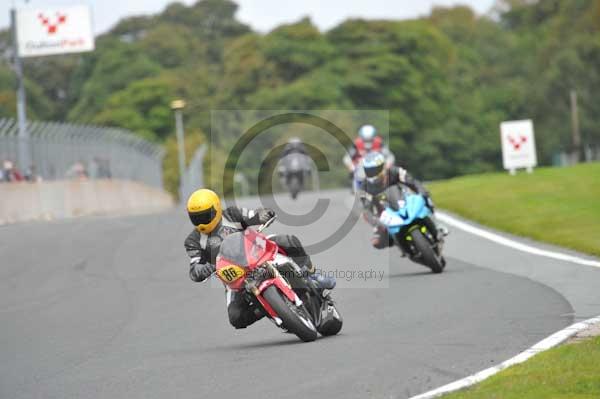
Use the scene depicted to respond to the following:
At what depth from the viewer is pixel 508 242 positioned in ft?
62.1

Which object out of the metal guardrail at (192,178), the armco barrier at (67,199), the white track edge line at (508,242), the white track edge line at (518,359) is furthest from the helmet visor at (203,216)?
the metal guardrail at (192,178)

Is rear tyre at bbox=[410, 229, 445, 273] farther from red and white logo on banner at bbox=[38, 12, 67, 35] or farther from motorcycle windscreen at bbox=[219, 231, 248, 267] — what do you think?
red and white logo on banner at bbox=[38, 12, 67, 35]

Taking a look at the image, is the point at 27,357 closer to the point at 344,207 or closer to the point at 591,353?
the point at 591,353

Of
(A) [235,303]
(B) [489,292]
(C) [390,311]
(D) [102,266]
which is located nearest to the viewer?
(A) [235,303]

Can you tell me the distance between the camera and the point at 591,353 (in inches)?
317

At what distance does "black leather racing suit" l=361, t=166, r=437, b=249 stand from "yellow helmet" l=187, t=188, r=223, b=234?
5678 mm

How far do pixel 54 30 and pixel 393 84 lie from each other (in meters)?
35.2

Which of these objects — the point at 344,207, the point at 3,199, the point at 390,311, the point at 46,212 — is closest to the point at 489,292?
the point at 390,311

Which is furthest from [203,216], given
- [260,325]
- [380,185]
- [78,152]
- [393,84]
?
[393,84]

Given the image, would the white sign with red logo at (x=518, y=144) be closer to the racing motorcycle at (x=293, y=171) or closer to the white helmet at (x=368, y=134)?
the racing motorcycle at (x=293, y=171)

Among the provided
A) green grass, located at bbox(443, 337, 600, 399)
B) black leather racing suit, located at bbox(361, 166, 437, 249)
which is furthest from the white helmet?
green grass, located at bbox(443, 337, 600, 399)

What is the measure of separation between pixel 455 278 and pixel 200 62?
315ft

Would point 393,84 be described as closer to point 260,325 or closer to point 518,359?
point 260,325

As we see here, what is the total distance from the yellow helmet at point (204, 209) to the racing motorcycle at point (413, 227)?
17.5 ft
